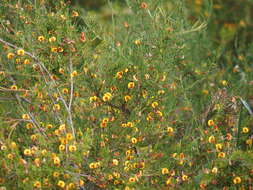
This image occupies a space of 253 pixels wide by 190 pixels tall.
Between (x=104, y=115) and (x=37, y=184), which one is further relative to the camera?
(x=104, y=115)

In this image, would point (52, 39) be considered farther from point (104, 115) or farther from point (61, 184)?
point (61, 184)

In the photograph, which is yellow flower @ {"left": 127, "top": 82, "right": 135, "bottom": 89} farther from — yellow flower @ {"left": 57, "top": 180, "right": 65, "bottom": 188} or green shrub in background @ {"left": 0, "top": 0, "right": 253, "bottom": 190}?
yellow flower @ {"left": 57, "top": 180, "right": 65, "bottom": 188}

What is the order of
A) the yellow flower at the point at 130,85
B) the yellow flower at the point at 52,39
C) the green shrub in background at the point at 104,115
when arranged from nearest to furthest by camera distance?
the green shrub in background at the point at 104,115 → the yellow flower at the point at 52,39 → the yellow flower at the point at 130,85

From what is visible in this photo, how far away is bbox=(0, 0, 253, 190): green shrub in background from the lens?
97.0 inches

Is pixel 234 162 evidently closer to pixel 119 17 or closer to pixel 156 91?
pixel 156 91

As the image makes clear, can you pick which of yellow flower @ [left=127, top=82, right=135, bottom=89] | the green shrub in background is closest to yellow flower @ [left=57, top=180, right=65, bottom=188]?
the green shrub in background

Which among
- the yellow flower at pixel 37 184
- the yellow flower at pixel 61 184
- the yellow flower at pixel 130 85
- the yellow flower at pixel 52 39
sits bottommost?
the yellow flower at pixel 61 184

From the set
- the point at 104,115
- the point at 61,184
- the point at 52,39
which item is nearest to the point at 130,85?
the point at 104,115

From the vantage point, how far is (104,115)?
2977mm

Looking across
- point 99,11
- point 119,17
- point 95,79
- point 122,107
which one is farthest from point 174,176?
point 99,11

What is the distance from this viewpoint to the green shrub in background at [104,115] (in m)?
2.46

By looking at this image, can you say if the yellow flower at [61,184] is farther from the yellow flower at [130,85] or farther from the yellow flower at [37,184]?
the yellow flower at [130,85]

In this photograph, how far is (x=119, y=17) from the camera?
417cm

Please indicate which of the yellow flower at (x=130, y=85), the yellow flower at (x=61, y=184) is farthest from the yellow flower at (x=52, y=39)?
the yellow flower at (x=61, y=184)
